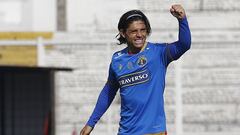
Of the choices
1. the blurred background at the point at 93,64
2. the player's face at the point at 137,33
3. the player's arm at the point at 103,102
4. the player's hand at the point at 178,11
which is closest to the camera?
the player's hand at the point at 178,11

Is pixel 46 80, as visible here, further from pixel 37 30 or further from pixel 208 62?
pixel 208 62

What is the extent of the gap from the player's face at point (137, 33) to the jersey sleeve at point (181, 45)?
168mm

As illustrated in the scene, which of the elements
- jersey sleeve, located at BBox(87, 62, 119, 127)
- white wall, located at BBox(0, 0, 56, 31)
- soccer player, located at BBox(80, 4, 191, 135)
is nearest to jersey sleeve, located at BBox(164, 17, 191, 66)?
soccer player, located at BBox(80, 4, 191, 135)

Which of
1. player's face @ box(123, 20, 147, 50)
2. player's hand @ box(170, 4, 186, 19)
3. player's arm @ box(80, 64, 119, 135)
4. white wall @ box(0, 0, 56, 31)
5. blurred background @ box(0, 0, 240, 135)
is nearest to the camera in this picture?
player's hand @ box(170, 4, 186, 19)

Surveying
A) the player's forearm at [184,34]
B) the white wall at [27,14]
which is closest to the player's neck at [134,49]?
the player's forearm at [184,34]

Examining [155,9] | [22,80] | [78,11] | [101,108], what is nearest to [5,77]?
[22,80]

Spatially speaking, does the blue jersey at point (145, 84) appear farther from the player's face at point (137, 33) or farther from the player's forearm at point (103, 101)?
the player's forearm at point (103, 101)

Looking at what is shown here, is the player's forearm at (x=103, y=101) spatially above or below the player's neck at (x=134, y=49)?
below

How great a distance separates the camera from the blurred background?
11.5m

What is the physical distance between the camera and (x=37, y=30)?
13.2 metres

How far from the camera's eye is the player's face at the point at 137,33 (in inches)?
216

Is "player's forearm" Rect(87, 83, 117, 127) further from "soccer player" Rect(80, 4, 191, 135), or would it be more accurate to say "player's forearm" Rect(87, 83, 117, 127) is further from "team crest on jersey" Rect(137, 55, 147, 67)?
"team crest on jersey" Rect(137, 55, 147, 67)

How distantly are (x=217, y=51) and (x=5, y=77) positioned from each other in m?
3.17

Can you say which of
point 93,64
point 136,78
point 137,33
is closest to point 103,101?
point 136,78
